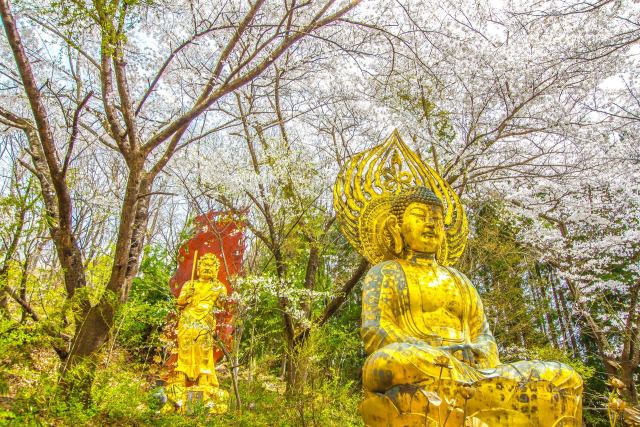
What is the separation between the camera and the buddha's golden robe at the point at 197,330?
7.59 metres

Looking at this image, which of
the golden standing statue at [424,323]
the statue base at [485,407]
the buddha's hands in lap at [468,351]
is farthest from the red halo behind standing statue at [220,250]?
the statue base at [485,407]

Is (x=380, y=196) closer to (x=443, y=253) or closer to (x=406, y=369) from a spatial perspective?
(x=443, y=253)

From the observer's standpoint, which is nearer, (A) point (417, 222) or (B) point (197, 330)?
(A) point (417, 222)

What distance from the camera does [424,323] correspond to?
4.15m

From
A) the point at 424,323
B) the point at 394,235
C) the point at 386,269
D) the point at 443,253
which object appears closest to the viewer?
the point at 424,323

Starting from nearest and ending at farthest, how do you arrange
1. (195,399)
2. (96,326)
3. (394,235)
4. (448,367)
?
(448,367)
(96,326)
(394,235)
(195,399)

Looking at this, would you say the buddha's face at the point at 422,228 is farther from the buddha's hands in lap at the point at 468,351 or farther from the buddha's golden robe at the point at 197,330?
the buddha's golden robe at the point at 197,330

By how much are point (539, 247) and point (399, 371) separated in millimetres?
7859

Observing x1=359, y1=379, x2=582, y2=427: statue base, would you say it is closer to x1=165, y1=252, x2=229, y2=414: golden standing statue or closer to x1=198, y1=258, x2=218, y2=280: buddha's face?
x1=165, y1=252, x2=229, y2=414: golden standing statue

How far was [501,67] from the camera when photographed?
7.02 m

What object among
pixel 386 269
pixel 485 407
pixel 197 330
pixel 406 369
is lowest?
pixel 485 407

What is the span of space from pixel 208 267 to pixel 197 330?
3.83 ft

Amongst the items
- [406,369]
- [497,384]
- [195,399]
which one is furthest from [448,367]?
[195,399]

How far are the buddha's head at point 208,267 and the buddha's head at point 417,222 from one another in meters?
4.55
